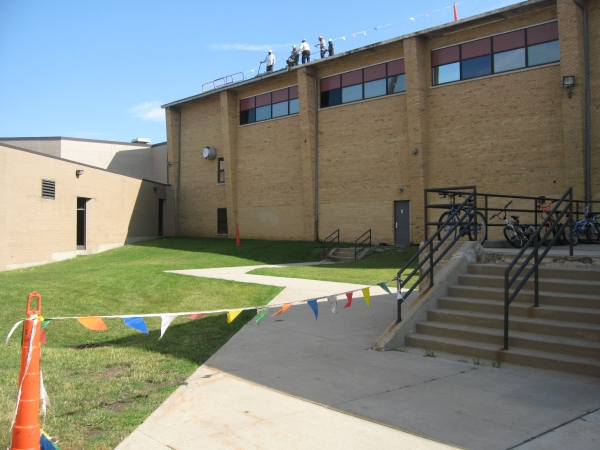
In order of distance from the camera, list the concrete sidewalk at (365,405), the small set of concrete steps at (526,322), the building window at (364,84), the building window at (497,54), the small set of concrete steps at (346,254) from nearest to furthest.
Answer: the concrete sidewalk at (365,405) < the small set of concrete steps at (526,322) < the building window at (497,54) < the small set of concrete steps at (346,254) < the building window at (364,84)

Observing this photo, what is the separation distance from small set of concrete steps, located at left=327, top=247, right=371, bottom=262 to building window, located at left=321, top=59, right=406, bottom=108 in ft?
26.4

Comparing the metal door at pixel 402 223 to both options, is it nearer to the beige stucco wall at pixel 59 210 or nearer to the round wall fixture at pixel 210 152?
the round wall fixture at pixel 210 152

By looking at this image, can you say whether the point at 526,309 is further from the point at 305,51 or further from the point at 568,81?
the point at 305,51

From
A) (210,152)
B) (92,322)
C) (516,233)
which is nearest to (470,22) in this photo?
(516,233)

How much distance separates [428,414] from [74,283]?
12.3 metres

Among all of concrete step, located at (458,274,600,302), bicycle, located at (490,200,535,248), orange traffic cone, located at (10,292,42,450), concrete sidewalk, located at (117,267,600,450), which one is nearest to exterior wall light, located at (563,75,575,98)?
bicycle, located at (490,200,535,248)

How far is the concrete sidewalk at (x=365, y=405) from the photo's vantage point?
184 inches

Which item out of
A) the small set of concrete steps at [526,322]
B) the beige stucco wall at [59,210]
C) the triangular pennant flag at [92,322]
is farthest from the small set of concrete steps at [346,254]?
the triangular pennant flag at [92,322]

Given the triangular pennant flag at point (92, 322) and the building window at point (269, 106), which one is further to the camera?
the building window at point (269, 106)

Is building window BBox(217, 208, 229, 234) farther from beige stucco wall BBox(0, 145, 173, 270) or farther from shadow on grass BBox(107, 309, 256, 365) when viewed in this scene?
shadow on grass BBox(107, 309, 256, 365)

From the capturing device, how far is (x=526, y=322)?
7.41m

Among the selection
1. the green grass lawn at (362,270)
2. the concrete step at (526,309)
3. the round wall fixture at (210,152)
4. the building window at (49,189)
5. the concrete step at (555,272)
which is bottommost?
the green grass lawn at (362,270)

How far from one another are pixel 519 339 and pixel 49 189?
24706 mm

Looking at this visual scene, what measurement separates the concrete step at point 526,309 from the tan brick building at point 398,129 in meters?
15.3
